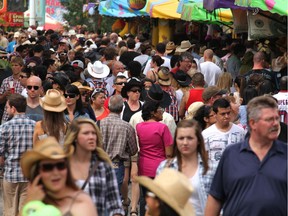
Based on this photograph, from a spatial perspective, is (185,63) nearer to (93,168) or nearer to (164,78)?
(164,78)

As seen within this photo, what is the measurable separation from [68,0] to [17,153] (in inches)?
1768

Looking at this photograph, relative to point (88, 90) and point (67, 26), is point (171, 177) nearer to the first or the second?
point (88, 90)

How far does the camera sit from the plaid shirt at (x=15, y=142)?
10.0m

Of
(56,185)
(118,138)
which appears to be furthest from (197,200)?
(118,138)

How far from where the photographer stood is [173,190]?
5785 mm

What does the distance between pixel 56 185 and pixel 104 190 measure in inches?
54.5

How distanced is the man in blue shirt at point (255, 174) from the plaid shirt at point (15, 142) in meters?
3.34

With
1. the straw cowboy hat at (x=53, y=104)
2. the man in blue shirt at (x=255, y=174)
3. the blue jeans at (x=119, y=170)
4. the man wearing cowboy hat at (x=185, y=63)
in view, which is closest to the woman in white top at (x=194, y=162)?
the man in blue shirt at (x=255, y=174)

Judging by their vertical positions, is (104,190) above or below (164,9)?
below

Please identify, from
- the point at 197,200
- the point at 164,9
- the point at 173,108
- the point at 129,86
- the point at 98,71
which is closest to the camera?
the point at 197,200

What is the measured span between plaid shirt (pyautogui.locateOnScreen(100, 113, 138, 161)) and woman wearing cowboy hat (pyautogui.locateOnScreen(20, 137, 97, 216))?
4.55 m

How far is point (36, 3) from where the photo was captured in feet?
178

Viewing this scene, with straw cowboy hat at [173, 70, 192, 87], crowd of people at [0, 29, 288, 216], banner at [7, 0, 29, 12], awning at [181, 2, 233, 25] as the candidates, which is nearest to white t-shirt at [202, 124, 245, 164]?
crowd of people at [0, 29, 288, 216]

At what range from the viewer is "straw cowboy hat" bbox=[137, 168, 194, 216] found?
570cm
